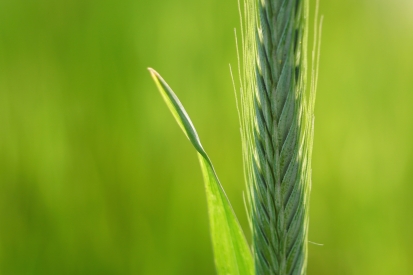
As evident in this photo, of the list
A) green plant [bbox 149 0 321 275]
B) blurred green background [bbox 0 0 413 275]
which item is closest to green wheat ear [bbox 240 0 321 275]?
green plant [bbox 149 0 321 275]

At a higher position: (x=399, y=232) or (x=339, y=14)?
(x=339, y=14)

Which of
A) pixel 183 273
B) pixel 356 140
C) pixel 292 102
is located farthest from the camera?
pixel 356 140

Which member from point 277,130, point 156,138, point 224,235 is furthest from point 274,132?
point 156,138

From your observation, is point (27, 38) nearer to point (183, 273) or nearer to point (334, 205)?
point (183, 273)

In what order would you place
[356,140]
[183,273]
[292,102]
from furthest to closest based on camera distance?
[356,140], [183,273], [292,102]

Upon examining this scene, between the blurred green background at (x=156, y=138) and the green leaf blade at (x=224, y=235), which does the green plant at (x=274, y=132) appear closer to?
the green leaf blade at (x=224, y=235)

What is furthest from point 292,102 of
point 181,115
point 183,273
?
point 183,273
